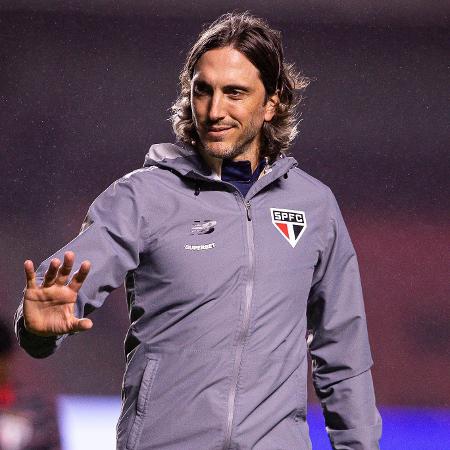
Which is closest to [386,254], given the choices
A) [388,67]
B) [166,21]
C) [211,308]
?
[388,67]

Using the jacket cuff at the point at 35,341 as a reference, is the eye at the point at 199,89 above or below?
above

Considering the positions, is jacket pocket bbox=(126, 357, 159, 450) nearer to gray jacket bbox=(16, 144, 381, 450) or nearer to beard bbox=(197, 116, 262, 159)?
gray jacket bbox=(16, 144, 381, 450)

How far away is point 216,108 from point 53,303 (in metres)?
0.52

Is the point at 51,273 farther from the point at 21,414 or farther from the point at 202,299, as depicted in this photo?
the point at 21,414

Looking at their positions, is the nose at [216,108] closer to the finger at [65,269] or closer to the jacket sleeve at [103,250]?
the jacket sleeve at [103,250]

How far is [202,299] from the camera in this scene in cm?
176

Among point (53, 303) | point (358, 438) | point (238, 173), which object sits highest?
point (238, 173)

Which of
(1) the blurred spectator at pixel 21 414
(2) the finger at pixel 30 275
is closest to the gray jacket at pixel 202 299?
(2) the finger at pixel 30 275

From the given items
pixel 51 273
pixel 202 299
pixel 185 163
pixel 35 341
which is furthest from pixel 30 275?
pixel 185 163

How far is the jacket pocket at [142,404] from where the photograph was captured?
1.74 metres

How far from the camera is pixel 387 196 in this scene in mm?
3957

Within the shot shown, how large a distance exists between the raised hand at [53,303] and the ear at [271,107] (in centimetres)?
67

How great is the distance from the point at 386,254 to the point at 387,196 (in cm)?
22

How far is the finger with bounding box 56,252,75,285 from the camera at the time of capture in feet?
4.96
